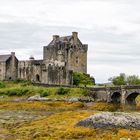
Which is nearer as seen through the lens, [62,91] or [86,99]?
[86,99]

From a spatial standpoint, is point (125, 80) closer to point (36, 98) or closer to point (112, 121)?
point (36, 98)

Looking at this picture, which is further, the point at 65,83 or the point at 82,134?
the point at 65,83

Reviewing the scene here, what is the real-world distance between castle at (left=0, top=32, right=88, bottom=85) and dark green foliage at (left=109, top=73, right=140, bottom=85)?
14.8 m

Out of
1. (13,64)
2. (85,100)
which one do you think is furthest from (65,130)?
(13,64)

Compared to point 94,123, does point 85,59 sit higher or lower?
higher

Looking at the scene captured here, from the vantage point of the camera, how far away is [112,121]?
44000 millimetres

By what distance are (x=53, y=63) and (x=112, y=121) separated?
239 feet

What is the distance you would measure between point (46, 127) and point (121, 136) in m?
9.79

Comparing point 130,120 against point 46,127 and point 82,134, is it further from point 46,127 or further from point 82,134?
point 46,127

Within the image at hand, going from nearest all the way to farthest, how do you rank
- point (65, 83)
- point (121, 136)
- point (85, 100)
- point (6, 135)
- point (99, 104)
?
1. point (121, 136)
2. point (6, 135)
3. point (99, 104)
4. point (85, 100)
5. point (65, 83)

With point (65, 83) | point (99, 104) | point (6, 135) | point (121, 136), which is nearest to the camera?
point (121, 136)

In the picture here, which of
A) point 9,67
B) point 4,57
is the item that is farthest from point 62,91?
point 4,57

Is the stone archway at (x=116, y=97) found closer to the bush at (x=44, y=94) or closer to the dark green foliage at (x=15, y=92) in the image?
the bush at (x=44, y=94)

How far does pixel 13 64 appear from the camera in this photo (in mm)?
120188
